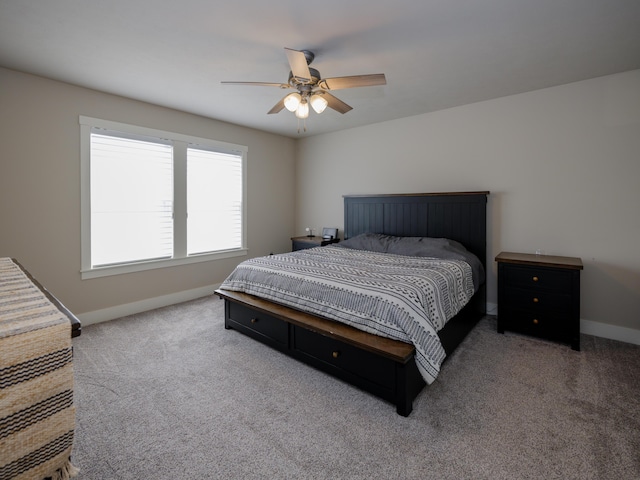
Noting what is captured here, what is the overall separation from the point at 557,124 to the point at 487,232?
1.33m

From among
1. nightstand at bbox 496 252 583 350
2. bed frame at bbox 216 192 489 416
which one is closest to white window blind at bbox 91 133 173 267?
bed frame at bbox 216 192 489 416

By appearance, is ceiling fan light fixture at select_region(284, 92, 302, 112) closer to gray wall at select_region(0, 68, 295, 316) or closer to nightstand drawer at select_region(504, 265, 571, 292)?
gray wall at select_region(0, 68, 295, 316)

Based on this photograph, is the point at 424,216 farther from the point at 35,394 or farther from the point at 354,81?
the point at 35,394

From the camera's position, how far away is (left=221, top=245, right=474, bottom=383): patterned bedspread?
2.07 m

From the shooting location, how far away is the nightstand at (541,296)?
2.88m

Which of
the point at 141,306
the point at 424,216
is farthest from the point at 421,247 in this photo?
the point at 141,306

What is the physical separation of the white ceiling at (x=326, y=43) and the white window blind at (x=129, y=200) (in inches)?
26.3

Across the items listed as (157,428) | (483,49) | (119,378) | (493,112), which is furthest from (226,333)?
(493,112)

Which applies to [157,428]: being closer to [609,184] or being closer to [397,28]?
[397,28]

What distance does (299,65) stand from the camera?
2.24 metres

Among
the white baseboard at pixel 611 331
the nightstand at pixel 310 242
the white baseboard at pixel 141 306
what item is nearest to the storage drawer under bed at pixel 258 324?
the white baseboard at pixel 141 306

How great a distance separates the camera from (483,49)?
2.55m

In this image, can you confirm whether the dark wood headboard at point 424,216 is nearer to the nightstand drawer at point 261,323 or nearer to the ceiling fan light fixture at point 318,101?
the ceiling fan light fixture at point 318,101

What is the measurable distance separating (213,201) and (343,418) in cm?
360
